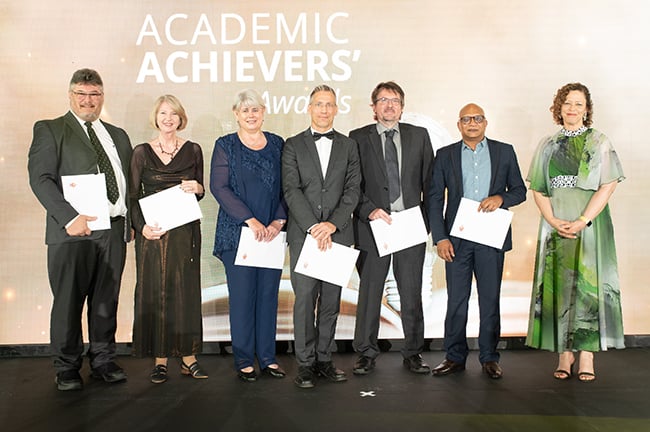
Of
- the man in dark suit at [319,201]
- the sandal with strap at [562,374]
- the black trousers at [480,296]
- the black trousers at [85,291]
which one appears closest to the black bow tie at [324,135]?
the man in dark suit at [319,201]

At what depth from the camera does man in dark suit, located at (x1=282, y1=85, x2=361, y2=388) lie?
11.2 ft

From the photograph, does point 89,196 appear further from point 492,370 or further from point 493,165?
point 492,370

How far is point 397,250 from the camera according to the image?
3584 mm

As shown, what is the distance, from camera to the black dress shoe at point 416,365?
3660mm

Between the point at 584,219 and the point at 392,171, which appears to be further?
the point at 392,171

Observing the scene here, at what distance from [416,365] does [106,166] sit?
7.67ft

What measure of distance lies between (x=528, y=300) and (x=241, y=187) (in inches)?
96.9

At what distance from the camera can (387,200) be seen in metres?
3.64

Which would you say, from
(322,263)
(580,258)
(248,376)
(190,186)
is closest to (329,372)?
(248,376)

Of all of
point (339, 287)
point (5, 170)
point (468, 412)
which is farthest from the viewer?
point (5, 170)

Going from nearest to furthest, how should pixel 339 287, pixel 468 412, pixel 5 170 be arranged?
pixel 468 412 → pixel 339 287 → pixel 5 170

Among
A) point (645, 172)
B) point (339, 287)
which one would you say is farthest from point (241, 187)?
point (645, 172)

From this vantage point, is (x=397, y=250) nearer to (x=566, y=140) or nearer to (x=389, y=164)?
(x=389, y=164)

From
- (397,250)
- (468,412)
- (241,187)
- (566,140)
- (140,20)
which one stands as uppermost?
(140,20)
